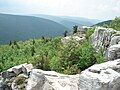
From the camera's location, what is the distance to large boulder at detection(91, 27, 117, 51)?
4375 cm

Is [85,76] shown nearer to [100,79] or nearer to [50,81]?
[100,79]

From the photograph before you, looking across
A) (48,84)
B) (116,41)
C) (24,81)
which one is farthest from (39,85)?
(116,41)

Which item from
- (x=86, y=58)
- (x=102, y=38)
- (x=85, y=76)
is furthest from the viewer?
(x=102, y=38)

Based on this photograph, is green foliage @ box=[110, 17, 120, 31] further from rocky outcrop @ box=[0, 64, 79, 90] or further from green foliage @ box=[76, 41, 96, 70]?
rocky outcrop @ box=[0, 64, 79, 90]

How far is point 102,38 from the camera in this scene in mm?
45812

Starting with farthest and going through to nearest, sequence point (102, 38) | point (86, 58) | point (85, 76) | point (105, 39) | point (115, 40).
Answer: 1. point (102, 38)
2. point (105, 39)
3. point (86, 58)
4. point (115, 40)
5. point (85, 76)

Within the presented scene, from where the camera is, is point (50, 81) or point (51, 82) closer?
point (51, 82)

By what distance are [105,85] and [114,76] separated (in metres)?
1.31

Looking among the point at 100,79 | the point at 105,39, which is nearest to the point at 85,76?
the point at 100,79

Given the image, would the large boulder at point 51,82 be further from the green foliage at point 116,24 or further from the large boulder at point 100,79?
the green foliage at point 116,24

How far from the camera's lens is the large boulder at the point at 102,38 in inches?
1722

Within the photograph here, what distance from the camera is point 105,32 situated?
1780 inches

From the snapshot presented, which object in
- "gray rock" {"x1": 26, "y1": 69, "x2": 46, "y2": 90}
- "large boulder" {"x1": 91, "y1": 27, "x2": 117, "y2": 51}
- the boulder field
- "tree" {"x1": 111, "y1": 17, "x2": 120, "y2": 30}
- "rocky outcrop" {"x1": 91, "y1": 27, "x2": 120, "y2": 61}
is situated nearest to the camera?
the boulder field

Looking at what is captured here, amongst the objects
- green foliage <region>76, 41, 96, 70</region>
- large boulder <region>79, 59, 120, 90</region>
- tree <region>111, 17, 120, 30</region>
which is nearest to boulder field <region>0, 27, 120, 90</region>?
large boulder <region>79, 59, 120, 90</region>
